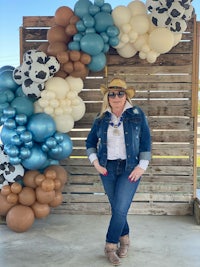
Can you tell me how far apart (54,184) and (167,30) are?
200 cm

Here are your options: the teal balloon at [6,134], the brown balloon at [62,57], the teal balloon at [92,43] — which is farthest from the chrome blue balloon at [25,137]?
the teal balloon at [92,43]

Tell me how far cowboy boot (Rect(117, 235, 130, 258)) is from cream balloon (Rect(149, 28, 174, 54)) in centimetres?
200

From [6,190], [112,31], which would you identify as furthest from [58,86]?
[6,190]

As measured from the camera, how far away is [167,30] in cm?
376

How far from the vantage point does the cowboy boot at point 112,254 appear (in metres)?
2.86

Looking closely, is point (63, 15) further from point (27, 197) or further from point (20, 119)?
point (27, 197)

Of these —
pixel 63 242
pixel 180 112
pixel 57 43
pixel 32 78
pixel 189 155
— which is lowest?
pixel 63 242

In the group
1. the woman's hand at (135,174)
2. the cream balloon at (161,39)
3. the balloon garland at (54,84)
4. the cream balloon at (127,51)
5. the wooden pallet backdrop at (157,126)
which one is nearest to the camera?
the woman's hand at (135,174)

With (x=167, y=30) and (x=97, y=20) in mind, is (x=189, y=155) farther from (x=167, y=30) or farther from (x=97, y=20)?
(x=97, y=20)

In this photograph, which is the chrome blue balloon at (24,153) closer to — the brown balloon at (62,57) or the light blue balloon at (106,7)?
the brown balloon at (62,57)

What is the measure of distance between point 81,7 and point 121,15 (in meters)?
0.42

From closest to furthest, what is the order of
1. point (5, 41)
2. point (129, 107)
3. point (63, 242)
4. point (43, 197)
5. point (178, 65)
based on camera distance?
point (129, 107), point (63, 242), point (43, 197), point (178, 65), point (5, 41)

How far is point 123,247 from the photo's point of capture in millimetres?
3061

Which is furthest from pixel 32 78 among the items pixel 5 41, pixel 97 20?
pixel 5 41
